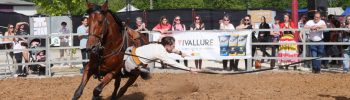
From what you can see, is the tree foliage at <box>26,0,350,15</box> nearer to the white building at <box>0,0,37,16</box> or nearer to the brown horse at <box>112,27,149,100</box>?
the white building at <box>0,0,37,16</box>

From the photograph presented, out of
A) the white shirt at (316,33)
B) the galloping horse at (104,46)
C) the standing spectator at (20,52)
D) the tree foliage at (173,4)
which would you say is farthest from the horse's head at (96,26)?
the tree foliage at (173,4)

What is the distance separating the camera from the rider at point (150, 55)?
7539 mm

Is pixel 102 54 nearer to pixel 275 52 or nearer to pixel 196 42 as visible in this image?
pixel 196 42

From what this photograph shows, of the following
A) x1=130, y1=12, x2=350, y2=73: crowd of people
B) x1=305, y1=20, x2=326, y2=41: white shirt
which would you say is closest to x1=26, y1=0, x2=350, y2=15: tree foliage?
x1=130, y1=12, x2=350, y2=73: crowd of people

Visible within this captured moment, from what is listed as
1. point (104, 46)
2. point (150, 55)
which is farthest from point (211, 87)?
point (104, 46)

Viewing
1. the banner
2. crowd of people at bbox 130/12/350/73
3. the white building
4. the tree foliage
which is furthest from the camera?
the white building

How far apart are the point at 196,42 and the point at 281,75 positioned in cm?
266

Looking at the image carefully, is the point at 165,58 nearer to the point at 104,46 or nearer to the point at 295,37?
the point at 104,46

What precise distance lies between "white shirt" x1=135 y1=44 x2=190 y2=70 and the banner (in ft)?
20.0

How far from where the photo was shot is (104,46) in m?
7.72

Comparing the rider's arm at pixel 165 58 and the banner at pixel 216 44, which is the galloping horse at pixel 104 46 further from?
the banner at pixel 216 44

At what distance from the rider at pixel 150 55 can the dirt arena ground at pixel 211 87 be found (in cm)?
161

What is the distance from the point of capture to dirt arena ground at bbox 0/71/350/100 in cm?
951

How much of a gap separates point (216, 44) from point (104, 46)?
6821mm
